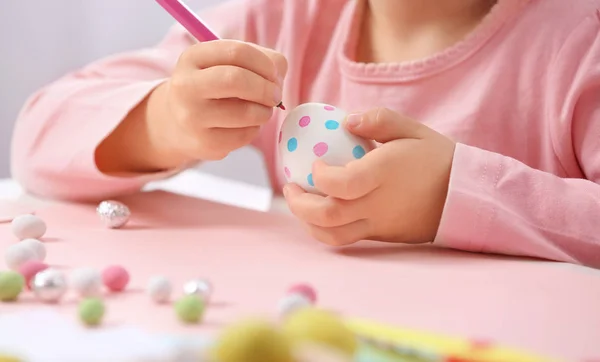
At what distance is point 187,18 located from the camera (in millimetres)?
538

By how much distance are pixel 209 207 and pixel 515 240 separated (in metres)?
0.28

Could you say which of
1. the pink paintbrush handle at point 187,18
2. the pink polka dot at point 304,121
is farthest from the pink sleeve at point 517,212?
the pink paintbrush handle at point 187,18

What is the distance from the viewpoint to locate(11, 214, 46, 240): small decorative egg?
49cm

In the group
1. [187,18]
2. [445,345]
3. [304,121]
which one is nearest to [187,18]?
[187,18]

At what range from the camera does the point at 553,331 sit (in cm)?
33

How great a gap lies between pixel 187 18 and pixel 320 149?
153mm

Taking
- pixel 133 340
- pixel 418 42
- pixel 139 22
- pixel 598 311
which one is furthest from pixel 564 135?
pixel 139 22

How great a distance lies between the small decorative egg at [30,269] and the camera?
0.37 metres

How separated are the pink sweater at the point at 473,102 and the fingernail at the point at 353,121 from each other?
0.08m

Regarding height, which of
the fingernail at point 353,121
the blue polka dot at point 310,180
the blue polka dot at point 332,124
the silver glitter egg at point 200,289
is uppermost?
the fingernail at point 353,121

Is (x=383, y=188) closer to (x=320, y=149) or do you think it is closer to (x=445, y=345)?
(x=320, y=149)

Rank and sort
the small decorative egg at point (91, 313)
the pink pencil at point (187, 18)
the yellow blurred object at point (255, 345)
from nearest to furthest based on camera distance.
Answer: the yellow blurred object at point (255, 345) → the small decorative egg at point (91, 313) → the pink pencil at point (187, 18)

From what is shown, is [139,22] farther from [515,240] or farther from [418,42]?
[515,240]

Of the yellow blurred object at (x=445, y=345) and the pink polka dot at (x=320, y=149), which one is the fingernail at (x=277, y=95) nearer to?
the pink polka dot at (x=320, y=149)
